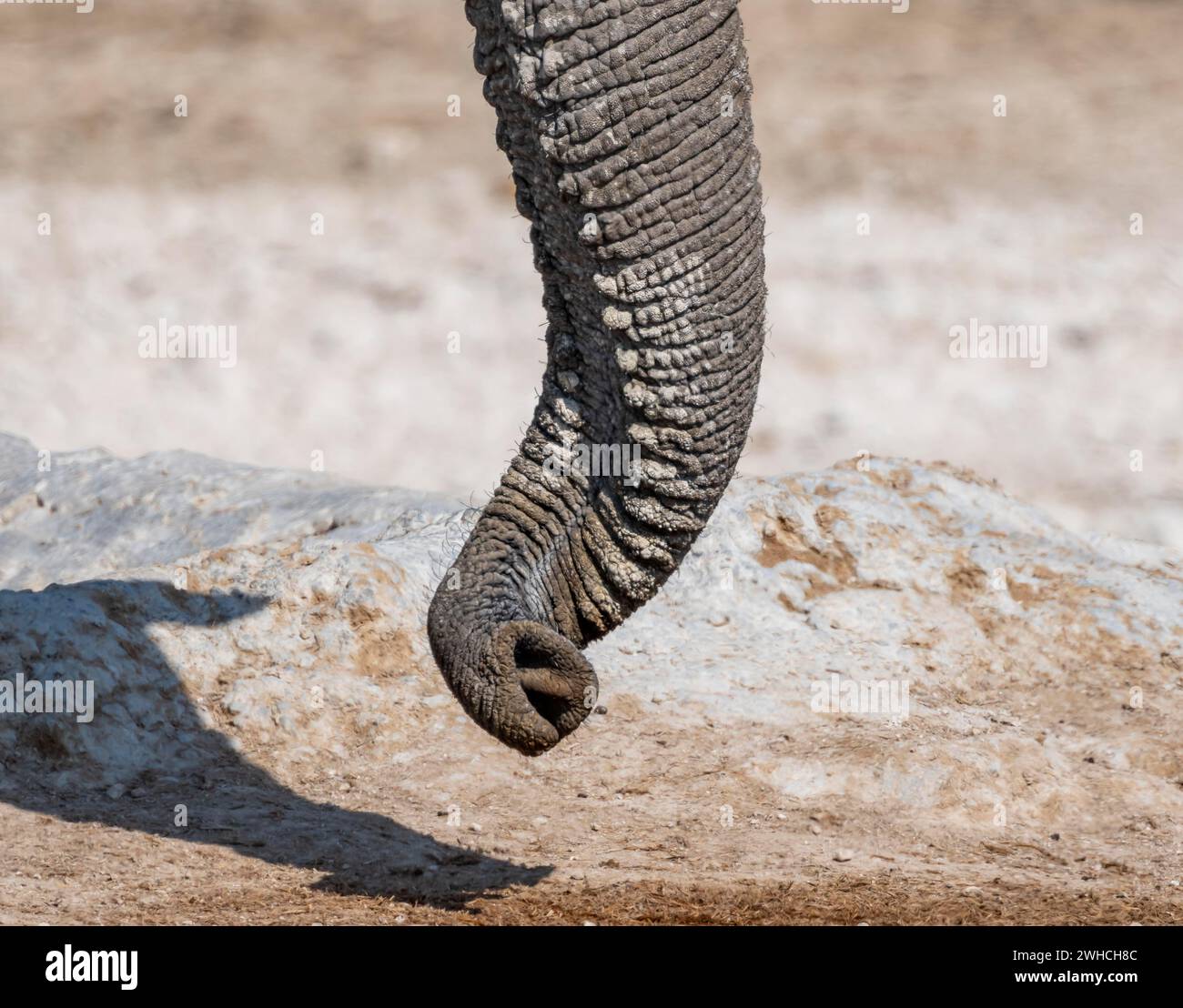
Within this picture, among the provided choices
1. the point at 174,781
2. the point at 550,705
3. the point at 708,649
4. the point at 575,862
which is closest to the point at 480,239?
the point at 708,649

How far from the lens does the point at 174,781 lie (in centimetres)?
519

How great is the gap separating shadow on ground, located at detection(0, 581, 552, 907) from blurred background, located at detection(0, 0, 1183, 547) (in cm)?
608

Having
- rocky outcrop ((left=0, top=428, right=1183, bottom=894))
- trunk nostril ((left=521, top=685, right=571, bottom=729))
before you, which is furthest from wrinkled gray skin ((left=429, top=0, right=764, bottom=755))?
rocky outcrop ((left=0, top=428, right=1183, bottom=894))

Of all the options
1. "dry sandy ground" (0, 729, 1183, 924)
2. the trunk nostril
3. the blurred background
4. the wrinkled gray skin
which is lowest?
"dry sandy ground" (0, 729, 1183, 924)

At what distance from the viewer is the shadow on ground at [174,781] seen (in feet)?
15.0

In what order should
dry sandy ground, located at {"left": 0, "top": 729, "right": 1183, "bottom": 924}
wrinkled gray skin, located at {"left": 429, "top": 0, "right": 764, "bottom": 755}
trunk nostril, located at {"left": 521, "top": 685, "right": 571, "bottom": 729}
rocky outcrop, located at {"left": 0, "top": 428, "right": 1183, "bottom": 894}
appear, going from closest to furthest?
wrinkled gray skin, located at {"left": 429, "top": 0, "right": 764, "bottom": 755}
trunk nostril, located at {"left": 521, "top": 685, "right": 571, "bottom": 729}
dry sandy ground, located at {"left": 0, "top": 729, "right": 1183, "bottom": 924}
rocky outcrop, located at {"left": 0, "top": 428, "right": 1183, "bottom": 894}

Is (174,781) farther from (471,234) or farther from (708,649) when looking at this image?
(471,234)

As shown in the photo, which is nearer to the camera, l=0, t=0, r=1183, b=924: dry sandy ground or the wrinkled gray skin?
the wrinkled gray skin

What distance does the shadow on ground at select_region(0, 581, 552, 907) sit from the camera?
456cm

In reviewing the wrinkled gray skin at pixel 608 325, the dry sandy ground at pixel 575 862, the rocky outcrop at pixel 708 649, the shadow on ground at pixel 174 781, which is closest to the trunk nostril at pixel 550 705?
the wrinkled gray skin at pixel 608 325

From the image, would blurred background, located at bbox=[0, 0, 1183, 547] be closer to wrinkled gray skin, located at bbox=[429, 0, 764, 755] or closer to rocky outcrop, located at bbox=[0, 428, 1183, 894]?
rocky outcrop, located at bbox=[0, 428, 1183, 894]

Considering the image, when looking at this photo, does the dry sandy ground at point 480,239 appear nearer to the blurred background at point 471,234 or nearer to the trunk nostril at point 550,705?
the blurred background at point 471,234

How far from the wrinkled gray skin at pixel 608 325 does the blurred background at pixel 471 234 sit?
27.5ft
